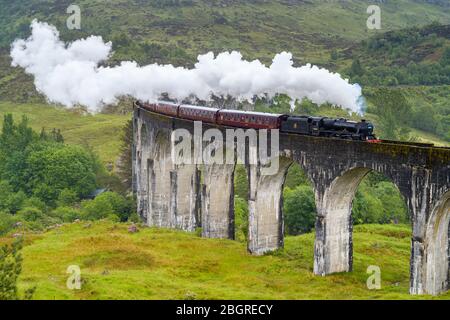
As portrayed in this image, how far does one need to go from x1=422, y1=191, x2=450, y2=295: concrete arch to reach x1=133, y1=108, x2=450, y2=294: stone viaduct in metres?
0.05

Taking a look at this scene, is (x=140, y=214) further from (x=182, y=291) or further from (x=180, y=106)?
(x=182, y=291)

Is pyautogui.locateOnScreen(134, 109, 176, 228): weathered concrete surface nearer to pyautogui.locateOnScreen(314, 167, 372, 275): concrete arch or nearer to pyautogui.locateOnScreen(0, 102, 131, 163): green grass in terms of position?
pyautogui.locateOnScreen(314, 167, 372, 275): concrete arch

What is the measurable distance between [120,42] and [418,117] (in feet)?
248

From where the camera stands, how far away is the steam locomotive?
3981cm

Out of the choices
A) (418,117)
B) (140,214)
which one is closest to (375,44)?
(418,117)

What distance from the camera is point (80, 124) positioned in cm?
13025

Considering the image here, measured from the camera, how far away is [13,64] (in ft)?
508

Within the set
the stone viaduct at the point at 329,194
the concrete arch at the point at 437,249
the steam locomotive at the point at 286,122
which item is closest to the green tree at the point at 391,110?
the stone viaduct at the point at 329,194

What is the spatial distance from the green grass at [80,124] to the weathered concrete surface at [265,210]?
203 ft

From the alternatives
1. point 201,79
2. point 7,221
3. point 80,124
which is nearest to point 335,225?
point 201,79

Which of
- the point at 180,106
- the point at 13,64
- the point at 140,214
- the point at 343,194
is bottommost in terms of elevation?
the point at 140,214

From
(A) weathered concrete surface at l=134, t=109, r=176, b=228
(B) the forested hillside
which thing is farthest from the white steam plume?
(B) the forested hillside

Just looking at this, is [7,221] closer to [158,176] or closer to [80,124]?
[158,176]

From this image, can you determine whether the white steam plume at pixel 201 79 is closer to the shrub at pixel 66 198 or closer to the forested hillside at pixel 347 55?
the shrub at pixel 66 198
